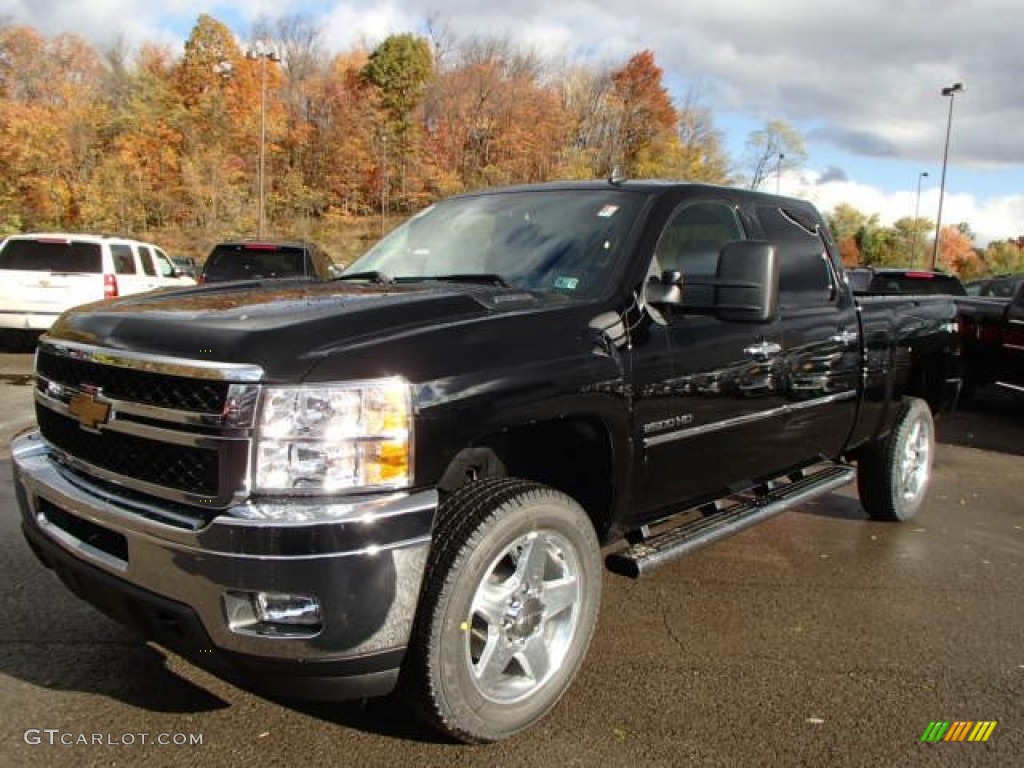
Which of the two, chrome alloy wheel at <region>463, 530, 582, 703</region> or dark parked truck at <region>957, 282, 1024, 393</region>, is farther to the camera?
dark parked truck at <region>957, 282, 1024, 393</region>

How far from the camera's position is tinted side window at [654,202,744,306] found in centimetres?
350

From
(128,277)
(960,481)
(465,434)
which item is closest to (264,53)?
(128,277)

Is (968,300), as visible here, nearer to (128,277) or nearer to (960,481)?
(960,481)

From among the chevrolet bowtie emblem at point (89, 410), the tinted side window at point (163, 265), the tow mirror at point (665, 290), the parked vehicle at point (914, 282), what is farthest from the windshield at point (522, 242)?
the tinted side window at point (163, 265)

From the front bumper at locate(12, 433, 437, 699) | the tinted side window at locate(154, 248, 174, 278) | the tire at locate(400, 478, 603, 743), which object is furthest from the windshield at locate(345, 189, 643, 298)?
the tinted side window at locate(154, 248, 174, 278)

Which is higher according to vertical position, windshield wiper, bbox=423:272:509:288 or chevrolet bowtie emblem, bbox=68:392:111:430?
windshield wiper, bbox=423:272:509:288

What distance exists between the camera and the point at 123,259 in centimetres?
1362

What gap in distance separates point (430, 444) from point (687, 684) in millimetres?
1553

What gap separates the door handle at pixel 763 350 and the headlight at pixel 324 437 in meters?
2.03

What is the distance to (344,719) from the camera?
113 inches

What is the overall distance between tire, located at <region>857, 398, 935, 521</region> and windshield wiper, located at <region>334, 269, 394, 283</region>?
3350 millimetres

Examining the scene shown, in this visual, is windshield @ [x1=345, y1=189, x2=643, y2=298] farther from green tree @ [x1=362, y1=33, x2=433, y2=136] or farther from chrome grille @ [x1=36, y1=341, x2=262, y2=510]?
Answer: green tree @ [x1=362, y1=33, x2=433, y2=136]

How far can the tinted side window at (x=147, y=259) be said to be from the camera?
14.3 m
